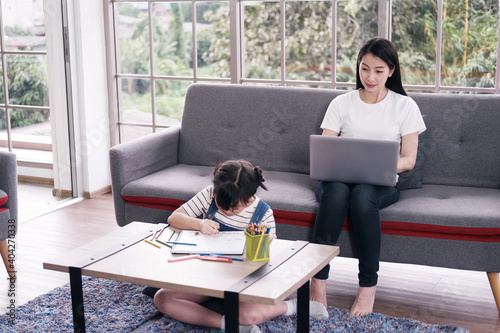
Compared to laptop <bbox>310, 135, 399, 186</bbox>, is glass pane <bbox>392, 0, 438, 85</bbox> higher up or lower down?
higher up

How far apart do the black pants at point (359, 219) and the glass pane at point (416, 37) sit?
1.16 metres

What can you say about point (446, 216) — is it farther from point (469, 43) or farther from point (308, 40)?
point (308, 40)

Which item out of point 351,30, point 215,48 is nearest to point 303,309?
point 351,30

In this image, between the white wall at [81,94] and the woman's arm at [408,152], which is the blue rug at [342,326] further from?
the white wall at [81,94]

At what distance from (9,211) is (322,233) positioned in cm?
140

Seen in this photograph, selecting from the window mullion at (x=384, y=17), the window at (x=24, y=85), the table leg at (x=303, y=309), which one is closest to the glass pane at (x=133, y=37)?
the window at (x=24, y=85)

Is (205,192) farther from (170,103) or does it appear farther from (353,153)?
(170,103)

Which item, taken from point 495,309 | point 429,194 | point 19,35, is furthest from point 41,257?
point 495,309

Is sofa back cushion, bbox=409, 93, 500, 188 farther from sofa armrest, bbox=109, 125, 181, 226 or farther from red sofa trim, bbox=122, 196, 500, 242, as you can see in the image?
sofa armrest, bbox=109, 125, 181, 226

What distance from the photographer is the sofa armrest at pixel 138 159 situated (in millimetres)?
3254

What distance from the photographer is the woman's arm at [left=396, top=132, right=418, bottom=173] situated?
2.88 meters

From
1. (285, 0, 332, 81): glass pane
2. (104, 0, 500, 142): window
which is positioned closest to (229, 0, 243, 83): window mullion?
(104, 0, 500, 142): window

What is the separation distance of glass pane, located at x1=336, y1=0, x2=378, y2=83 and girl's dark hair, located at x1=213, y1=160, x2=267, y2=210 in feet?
5.65

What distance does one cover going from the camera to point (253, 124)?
349cm
